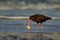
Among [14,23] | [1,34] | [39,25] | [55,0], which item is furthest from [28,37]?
[55,0]

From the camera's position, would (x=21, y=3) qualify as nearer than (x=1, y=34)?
No

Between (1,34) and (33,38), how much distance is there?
1252 mm

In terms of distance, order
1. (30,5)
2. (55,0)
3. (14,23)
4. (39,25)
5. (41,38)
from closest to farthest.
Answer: (41,38), (39,25), (14,23), (30,5), (55,0)

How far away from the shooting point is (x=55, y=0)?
28.2 meters

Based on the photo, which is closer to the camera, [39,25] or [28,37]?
[28,37]

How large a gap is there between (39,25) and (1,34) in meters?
2.29

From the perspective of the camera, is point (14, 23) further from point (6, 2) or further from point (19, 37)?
point (6, 2)

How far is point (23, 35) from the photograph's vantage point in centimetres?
915

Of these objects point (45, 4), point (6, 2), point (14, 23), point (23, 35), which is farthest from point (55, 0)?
point (23, 35)

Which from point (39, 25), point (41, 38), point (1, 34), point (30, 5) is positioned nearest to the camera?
point (41, 38)

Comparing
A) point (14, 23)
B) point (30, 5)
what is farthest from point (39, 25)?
point (30, 5)

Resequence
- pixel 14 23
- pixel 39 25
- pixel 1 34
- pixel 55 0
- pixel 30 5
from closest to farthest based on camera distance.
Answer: pixel 1 34, pixel 39 25, pixel 14 23, pixel 30 5, pixel 55 0

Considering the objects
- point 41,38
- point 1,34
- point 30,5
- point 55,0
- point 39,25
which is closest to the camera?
point 41,38

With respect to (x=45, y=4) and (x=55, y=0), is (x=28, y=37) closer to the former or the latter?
(x=45, y=4)
